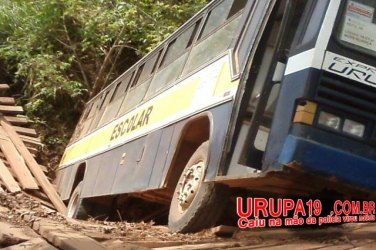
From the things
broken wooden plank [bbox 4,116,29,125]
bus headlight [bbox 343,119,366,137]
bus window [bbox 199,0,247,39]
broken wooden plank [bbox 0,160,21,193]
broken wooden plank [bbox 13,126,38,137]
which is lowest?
broken wooden plank [bbox 0,160,21,193]

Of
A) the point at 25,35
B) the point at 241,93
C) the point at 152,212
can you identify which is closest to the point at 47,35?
the point at 25,35

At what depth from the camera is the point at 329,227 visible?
4.04 m

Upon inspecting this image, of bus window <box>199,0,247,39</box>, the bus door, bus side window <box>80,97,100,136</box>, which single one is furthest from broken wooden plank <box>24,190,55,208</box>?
the bus door

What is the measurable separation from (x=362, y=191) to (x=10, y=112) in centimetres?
1019

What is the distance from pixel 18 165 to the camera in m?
8.15

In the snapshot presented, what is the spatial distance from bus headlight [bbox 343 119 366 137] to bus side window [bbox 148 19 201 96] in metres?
2.62

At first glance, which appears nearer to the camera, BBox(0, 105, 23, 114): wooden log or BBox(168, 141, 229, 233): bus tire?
BBox(168, 141, 229, 233): bus tire

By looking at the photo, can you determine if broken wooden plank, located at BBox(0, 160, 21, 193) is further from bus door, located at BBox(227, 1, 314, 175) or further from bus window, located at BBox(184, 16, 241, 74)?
bus door, located at BBox(227, 1, 314, 175)

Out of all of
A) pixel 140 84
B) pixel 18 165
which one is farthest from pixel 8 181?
pixel 140 84

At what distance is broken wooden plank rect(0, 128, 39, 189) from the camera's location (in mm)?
7594

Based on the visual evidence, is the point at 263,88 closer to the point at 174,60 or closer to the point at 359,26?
the point at 359,26

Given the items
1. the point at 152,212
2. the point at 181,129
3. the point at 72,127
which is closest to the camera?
the point at 181,129

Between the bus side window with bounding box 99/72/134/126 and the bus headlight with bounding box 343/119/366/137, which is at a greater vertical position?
the bus side window with bounding box 99/72/134/126

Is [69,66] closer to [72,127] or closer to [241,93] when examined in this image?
[72,127]
